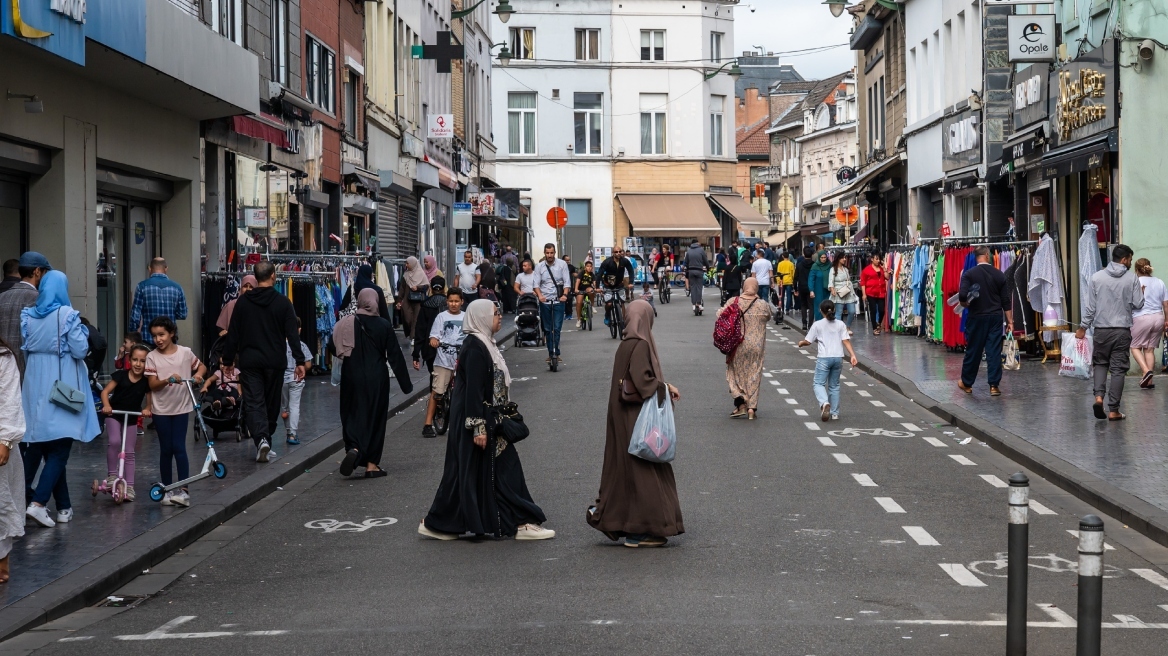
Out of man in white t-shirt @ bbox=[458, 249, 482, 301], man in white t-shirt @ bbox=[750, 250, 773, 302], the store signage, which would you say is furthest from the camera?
man in white t-shirt @ bbox=[750, 250, 773, 302]

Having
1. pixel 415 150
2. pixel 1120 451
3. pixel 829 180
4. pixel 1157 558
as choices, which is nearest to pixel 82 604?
pixel 1157 558

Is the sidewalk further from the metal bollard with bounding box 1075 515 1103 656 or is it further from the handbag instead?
the handbag

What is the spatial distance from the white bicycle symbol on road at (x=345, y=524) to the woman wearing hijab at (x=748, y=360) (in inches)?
285

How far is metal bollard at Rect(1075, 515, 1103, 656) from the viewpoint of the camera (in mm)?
5523

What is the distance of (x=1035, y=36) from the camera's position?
24.9 meters

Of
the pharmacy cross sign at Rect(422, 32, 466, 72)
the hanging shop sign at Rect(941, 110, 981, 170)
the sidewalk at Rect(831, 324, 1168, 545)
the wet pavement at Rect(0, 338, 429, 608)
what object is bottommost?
the wet pavement at Rect(0, 338, 429, 608)

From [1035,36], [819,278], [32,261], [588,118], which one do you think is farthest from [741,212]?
[32,261]

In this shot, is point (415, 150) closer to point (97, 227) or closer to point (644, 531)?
point (97, 227)

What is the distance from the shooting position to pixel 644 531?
9680mm

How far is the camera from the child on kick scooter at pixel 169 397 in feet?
37.5

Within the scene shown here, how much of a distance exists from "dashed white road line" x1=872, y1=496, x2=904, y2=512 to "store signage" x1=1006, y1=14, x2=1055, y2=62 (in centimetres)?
1516

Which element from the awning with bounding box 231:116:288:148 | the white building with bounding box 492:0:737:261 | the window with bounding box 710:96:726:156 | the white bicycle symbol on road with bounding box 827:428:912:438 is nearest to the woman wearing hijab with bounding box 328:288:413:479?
the white bicycle symbol on road with bounding box 827:428:912:438

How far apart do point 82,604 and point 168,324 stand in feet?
12.8

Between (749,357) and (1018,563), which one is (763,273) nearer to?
(749,357)
